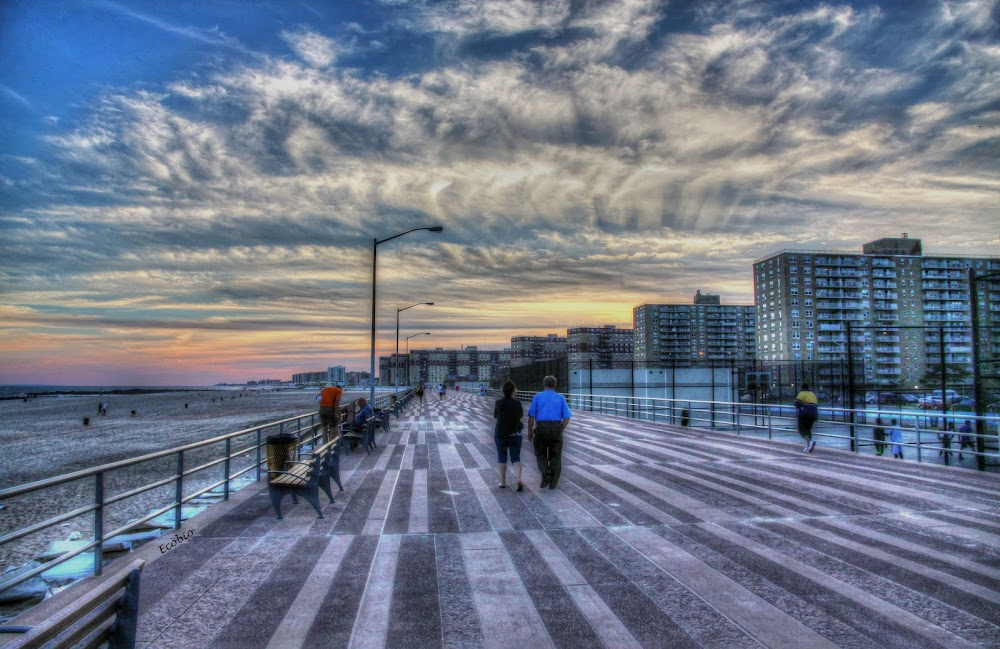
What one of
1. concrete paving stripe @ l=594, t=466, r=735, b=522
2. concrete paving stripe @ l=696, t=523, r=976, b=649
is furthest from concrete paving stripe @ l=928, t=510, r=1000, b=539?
concrete paving stripe @ l=696, t=523, r=976, b=649

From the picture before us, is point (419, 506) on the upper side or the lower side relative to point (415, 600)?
lower

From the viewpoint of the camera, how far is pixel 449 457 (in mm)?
15609

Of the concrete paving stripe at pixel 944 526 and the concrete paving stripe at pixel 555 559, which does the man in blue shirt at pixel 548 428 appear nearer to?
the concrete paving stripe at pixel 555 559

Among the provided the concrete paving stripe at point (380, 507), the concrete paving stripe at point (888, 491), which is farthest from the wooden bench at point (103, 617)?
the concrete paving stripe at point (888, 491)

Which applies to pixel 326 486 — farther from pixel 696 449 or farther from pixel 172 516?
pixel 696 449

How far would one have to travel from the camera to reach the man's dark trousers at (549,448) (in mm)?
10391

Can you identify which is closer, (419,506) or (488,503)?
(419,506)

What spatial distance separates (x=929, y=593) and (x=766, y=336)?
498 feet

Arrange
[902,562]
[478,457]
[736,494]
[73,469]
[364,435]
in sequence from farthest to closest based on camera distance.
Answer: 1. [73,469]
2. [364,435]
3. [478,457]
4. [736,494]
5. [902,562]

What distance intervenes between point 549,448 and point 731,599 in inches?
219

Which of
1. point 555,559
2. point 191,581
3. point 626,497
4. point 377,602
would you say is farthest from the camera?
point 626,497

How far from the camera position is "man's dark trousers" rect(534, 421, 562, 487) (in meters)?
10.4

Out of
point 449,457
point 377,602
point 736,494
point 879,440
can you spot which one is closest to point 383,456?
point 449,457

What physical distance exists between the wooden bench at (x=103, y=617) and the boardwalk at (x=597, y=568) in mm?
1364
